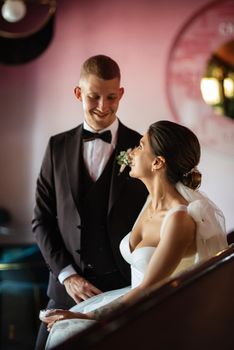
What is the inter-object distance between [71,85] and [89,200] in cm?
81

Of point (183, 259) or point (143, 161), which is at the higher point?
point (143, 161)

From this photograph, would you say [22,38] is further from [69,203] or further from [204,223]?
[204,223]

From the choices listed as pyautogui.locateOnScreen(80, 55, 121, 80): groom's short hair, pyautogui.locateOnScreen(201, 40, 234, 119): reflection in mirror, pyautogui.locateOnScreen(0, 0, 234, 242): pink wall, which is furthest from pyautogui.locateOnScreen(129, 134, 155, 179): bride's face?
pyautogui.locateOnScreen(201, 40, 234, 119): reflection in mirror

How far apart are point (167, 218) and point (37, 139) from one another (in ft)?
3.90

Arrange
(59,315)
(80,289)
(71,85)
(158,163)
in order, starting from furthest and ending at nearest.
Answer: (71,85), (80,289), (158,163), (59,315)

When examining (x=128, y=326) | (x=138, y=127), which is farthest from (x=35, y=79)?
(x=128, y=326)

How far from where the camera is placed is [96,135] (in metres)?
1.94

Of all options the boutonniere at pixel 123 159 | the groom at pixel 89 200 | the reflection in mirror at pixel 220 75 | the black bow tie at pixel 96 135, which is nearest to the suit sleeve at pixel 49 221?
the groom at pixel 89 200

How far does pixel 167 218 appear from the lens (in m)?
1.77

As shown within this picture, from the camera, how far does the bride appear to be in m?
1.72

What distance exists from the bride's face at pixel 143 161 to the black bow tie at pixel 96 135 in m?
0.14

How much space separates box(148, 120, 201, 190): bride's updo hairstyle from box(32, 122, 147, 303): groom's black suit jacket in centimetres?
16

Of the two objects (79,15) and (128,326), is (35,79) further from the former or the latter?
(128,326)

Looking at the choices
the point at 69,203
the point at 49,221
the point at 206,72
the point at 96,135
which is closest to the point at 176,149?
the point at 96,135
